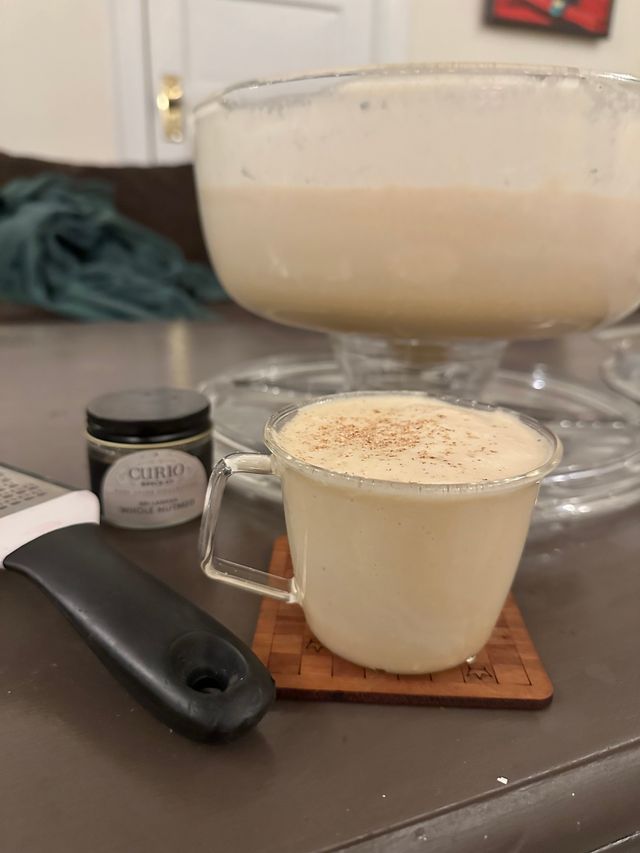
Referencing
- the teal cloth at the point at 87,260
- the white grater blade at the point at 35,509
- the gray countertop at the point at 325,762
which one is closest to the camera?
the gray countertop at the point at 325,762

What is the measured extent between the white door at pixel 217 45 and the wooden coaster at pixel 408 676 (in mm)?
1868

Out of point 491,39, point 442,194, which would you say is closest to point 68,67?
→ point 491,39

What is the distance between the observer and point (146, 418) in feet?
1.33

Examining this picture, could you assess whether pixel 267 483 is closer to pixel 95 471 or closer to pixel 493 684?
pixel 95 471

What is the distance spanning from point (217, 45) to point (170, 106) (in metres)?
0.22

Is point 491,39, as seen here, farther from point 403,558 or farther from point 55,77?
point 403,558

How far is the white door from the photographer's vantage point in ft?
6.36

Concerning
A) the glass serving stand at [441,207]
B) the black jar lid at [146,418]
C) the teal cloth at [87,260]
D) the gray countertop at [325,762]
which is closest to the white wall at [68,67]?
the teal cloth at [87,260]

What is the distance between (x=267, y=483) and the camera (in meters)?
0.46

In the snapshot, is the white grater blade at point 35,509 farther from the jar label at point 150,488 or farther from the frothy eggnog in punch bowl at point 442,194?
the frothy eggnog in punch bowl at point 442,194

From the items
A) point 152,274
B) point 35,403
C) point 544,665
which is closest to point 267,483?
point 544,665

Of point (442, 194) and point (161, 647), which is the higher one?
point (442, 194)

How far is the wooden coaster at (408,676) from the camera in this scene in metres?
0.27

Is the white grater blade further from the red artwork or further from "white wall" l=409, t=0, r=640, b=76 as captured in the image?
the red artwork
